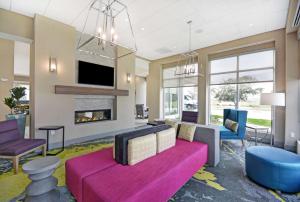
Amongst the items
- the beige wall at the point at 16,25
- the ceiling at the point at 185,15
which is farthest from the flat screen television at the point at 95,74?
the beige wall at the point at 16,25

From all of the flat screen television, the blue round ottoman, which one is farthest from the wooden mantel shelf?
the blue round ottoman

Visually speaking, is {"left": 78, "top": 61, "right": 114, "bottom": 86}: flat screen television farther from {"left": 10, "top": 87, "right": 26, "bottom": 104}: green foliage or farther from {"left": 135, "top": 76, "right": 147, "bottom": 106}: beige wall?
{"left": 135, "top": 76, "right": 147, "bottom": 106}: beige wall

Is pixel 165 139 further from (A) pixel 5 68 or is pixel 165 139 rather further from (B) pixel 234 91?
(A) pixel 5 68

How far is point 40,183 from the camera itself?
70.4 inches

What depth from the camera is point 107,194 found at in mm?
1411

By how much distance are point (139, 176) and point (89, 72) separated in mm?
4200

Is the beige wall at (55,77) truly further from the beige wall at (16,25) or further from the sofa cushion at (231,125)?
the sofa cushion at (231,125)

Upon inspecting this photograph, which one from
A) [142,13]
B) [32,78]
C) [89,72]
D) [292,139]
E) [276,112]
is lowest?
[292,139]

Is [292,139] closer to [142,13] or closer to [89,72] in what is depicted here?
[142,13]

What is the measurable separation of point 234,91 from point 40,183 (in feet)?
19.9

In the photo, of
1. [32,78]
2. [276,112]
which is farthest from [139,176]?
[276,112]

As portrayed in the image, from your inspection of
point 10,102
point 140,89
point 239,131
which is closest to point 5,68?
point 10,102

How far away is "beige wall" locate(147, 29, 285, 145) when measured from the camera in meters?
4.38

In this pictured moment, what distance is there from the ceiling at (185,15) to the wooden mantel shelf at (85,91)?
1.88m
